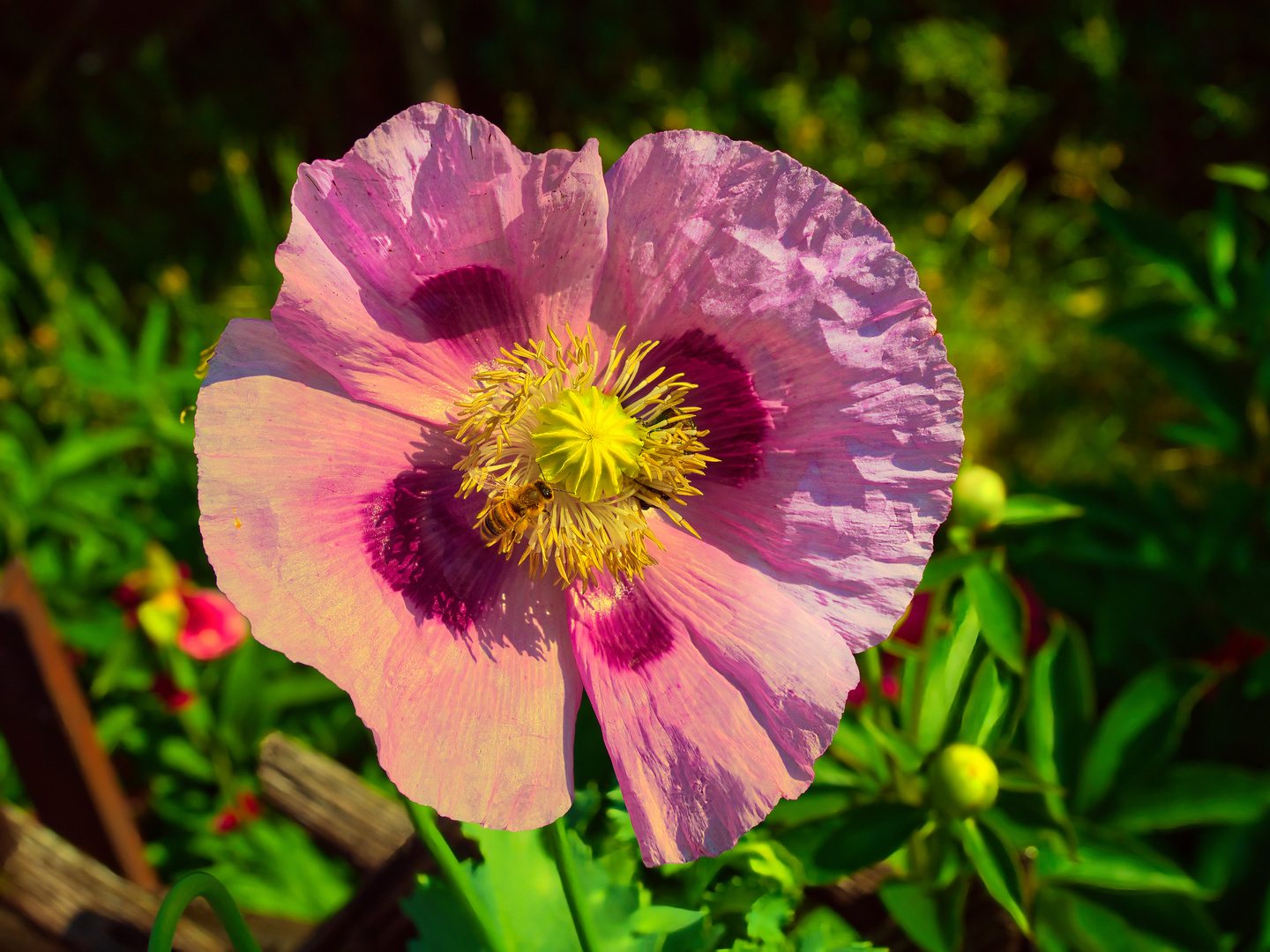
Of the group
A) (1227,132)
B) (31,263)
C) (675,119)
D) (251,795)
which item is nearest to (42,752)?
(251,795)

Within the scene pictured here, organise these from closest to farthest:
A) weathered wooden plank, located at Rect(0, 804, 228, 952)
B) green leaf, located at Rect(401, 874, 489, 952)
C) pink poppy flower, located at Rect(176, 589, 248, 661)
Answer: green leaf, located at Rect(401, 874, 489, 952) → weathered wooden plank, located at Rect(0, 804, 228, 952) → pink poppy flower, located at Rect(176, 589, 248, 661)

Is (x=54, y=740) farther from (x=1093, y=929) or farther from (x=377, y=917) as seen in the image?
(x=1093, y=929)

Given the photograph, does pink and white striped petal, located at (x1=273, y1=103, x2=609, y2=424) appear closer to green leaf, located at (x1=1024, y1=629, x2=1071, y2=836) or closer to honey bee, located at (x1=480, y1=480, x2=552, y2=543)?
honey bee, located at (x1=480, y1=480, x2=552, y2=543)

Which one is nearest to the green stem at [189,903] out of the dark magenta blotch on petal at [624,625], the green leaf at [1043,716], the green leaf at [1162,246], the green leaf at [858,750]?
the dark magenta blotch on petal at [624,625]

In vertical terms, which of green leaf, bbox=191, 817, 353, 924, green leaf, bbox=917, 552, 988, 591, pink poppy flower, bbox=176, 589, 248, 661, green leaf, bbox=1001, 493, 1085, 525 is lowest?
green leaf, bbox=191, 817, 353, 924

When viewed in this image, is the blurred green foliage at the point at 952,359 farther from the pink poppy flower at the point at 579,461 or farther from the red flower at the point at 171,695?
the pink poppy flower at the point at 579,461

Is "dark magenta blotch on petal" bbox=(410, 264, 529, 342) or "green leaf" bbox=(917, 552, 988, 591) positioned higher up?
"dark magenta blotch on petal" bbox=(410, 264, 529, 342)

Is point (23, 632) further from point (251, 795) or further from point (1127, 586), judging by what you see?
point (1127, 586)

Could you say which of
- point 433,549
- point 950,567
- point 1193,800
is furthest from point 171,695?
point 1193,800

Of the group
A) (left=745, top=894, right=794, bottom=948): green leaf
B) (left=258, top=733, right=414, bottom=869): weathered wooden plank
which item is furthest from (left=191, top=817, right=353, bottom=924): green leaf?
(left=745, top=894, right=794, bottom=948): green leaf

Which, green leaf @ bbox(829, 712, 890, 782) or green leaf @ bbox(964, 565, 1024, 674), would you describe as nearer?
green leaf @ bbox(964, 565, 1024, 674)
